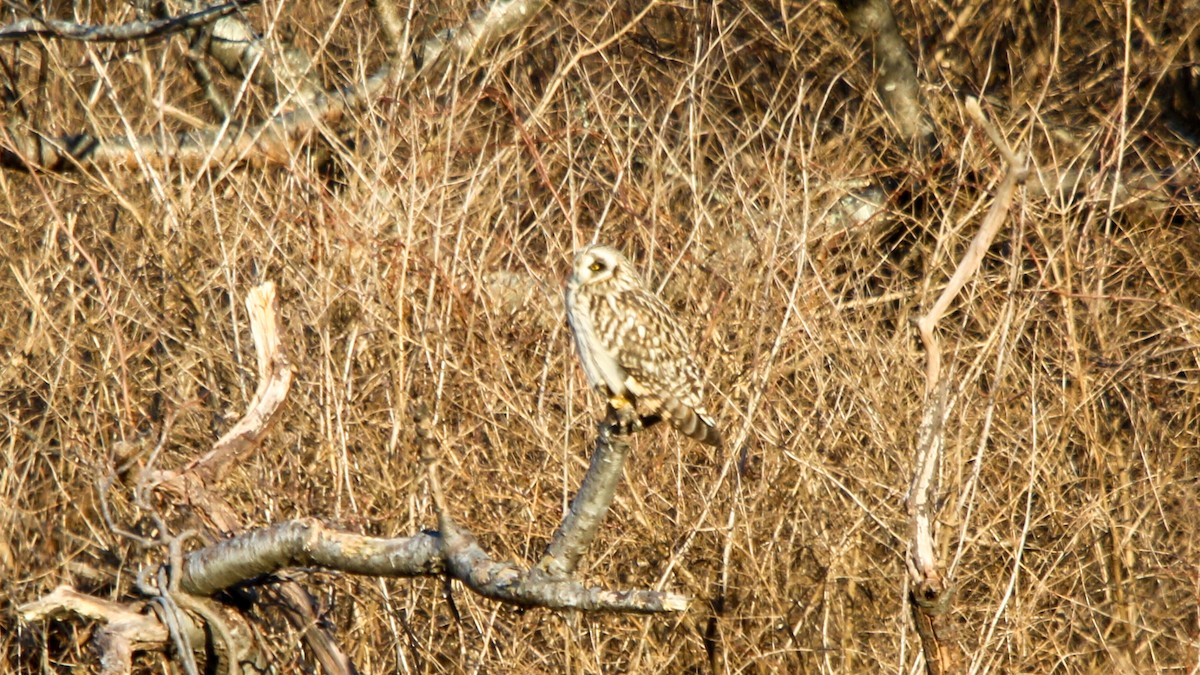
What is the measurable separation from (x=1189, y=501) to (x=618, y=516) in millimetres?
2140

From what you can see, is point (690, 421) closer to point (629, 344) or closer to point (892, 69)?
point (629, 344)

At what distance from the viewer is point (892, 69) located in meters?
7.13

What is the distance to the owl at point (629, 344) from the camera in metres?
4.26

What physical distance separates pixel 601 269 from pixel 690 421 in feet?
1.96

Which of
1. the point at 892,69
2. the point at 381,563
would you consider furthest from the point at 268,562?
the point at 892,69

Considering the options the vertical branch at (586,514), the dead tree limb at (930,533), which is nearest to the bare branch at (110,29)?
the vertical branch at (586,514)

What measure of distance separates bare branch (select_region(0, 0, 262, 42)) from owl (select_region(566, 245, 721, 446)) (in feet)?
A: 6.18

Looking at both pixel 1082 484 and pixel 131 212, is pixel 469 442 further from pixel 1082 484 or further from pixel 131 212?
pixel 1082 484

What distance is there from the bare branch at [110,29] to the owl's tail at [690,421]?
7.80 feet

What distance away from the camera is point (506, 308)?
5.27 m

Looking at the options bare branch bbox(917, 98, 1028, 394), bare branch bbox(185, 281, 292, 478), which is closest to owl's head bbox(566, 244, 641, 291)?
bare branch bbox(185, 281, 292, 478)

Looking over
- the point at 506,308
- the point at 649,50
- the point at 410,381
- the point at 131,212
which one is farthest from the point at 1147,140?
the point at 131,212

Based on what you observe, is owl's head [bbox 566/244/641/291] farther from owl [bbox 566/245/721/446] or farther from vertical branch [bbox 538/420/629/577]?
vertical branch [bbox 538/420/629/577]

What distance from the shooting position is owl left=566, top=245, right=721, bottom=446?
168 inches
